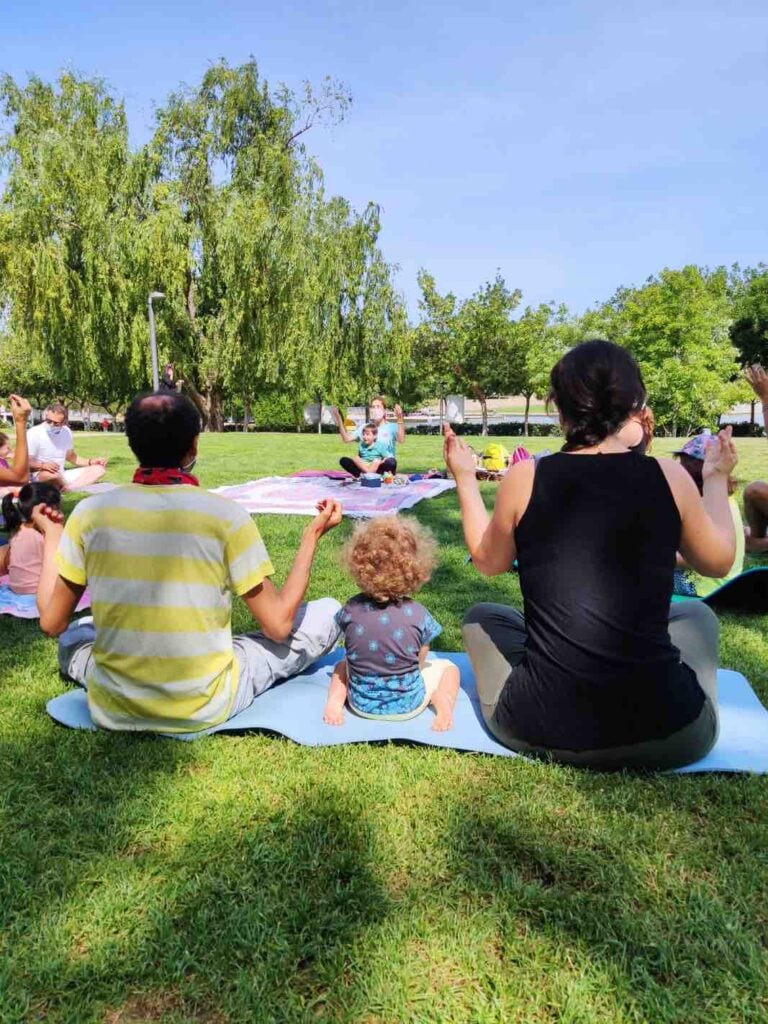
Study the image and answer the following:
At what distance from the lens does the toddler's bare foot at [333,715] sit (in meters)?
3.01

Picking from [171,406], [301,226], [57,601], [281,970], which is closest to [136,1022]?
[281,970]

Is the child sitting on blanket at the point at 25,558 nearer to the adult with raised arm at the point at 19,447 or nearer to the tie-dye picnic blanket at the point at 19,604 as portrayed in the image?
the tie-dye picnic blanket at the point at 19,604

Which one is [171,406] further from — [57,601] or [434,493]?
[434,493]

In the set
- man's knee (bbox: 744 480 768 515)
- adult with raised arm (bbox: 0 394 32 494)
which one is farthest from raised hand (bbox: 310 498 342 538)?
man's knee (bbox: 744 480 768 515)

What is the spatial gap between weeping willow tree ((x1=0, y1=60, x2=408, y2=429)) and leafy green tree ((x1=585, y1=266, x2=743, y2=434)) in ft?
45.7

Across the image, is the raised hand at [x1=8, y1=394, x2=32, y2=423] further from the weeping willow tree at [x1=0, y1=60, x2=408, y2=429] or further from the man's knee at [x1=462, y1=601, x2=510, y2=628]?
the weeping willow tree at [x1=0, y1=60, x2=408, y2=429]

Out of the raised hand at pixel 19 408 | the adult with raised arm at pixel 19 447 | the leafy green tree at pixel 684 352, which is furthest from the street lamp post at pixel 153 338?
the leafy green tree at pixel 684 352

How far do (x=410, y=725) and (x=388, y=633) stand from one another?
1.47 feet

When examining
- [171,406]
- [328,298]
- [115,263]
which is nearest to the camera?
[171,406]

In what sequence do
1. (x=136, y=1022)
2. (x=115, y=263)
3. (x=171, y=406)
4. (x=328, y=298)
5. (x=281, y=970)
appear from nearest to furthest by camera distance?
(x=136, y=1022)
(x=281, y=970)
(x=171, y=406)
(x=115, y=263)
(x=328, y=298)

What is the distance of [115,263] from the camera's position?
60.5 ft

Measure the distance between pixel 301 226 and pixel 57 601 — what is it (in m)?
19.9

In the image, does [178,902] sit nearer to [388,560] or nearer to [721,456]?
[388,560]

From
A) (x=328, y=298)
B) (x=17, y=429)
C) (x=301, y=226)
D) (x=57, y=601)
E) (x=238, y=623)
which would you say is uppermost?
(x=301, y=226)
